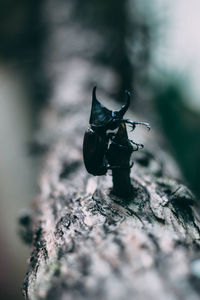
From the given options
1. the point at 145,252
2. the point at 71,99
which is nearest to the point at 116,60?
the point at 71,99

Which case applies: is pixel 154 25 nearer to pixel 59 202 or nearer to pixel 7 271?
pixel 59 202

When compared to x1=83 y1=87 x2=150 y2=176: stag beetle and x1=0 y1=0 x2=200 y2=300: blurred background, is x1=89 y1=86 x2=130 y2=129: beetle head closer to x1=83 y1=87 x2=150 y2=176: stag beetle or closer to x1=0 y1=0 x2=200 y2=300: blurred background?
x1=83 y1=87 x2=150 y2=176: stag beetle

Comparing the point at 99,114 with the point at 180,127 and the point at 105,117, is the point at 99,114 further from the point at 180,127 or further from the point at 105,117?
the point at 180,127

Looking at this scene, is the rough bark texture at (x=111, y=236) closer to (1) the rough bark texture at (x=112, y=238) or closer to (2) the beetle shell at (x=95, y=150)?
(1) the rough bark texture at (x=112, y=238)

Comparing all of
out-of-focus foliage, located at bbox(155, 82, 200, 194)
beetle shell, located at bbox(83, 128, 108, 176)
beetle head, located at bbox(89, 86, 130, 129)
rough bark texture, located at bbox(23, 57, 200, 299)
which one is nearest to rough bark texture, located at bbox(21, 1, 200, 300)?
rough bark texture, located at bbox(23, 57, 200, 299)

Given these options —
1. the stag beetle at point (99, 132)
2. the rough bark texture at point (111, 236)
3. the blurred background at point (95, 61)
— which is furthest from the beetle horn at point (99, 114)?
the blurred background at point (95, 61)

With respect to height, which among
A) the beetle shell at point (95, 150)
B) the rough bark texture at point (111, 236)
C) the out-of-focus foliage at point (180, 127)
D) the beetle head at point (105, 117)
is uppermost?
the beetle head at point (105, 117)
